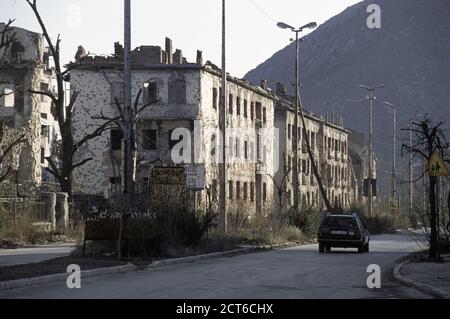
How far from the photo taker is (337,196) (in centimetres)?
10081

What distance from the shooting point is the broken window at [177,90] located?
62559 millimetres

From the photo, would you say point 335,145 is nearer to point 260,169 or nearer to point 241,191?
point 260,169

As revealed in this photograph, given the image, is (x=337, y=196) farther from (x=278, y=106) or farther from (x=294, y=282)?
(x=294, y=282)

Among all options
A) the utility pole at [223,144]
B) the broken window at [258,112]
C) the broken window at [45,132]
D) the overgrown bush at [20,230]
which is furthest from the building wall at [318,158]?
the overgrown bush at [20,230]

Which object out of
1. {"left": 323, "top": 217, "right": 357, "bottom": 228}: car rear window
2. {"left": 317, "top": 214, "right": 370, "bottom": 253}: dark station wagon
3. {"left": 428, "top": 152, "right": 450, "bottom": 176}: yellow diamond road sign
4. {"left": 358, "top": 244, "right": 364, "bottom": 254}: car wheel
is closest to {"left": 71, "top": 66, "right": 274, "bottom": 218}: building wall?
{"left": 323, "top": 217, "right": 357, "bottom": 228}: car rear window

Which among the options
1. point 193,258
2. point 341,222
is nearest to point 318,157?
point 341,222

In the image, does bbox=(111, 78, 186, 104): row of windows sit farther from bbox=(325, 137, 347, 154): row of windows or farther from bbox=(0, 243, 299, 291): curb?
bbox=(325, 137, 347, 154): row of windows

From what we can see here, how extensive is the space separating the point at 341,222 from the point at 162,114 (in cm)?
2797

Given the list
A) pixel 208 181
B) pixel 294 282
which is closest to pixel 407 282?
pixel 294 282

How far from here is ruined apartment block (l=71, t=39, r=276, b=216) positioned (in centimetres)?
6200

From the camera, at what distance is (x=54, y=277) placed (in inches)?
738

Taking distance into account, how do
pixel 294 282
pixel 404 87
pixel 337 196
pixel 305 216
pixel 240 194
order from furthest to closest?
pixel 404 87 → pixel 337 196 → pixel 240 194 → pixel 305 216 → pixel 294 282

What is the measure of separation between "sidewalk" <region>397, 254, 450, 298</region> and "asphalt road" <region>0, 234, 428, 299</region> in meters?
0.32

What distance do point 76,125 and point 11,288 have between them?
161ft
